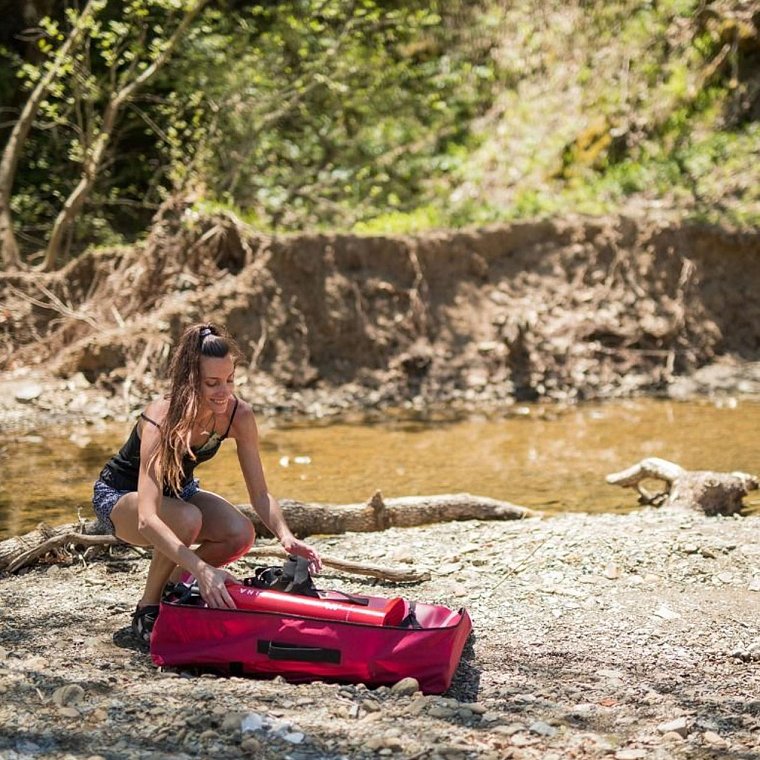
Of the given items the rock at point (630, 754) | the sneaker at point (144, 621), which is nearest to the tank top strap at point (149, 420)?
the sneaker at point (144, 621)

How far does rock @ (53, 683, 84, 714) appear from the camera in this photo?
3.79m

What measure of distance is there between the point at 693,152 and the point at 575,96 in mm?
2964

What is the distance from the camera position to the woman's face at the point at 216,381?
4.30 m

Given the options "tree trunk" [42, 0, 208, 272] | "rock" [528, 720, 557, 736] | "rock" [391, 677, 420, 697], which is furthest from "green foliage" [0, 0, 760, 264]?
"rock" [528, 720, 557, 736]

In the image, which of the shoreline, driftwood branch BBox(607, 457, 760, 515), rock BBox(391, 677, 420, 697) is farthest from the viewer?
the shoreline

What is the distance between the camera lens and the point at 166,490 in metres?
4.55

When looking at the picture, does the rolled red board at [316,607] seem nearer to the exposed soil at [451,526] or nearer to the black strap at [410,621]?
the black strap at [410,621]

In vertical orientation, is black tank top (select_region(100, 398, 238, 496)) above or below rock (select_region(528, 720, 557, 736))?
above

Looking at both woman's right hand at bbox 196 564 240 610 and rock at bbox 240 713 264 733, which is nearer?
rock at bbox 240 713 264 733

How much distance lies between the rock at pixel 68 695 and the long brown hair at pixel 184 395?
83cm

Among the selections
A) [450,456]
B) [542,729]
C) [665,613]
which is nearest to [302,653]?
[542,729]

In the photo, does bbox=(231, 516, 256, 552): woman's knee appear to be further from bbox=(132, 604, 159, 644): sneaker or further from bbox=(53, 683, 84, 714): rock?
bbox=(53, 683, 84, 714): rock

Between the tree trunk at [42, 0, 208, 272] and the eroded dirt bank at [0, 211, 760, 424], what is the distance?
0.63m

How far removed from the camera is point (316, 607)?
13.7ft
